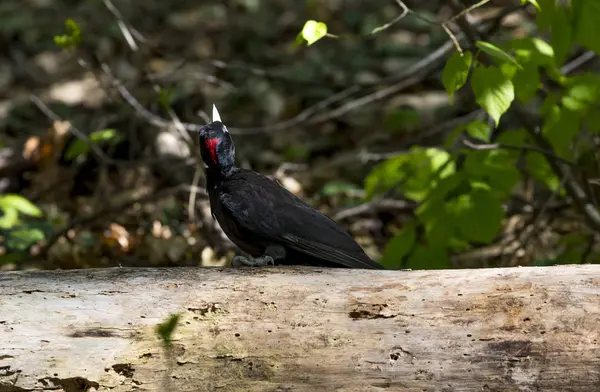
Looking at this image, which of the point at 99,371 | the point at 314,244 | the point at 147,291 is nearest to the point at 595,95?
the point at 314,244

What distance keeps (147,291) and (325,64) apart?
528 centimetres

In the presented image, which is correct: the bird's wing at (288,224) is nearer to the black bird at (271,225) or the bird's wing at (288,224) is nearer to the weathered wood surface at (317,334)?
the black bird at (271,225)

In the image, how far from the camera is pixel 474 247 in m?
5.41

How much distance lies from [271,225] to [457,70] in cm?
91

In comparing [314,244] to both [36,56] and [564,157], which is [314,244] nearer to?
[564,157]

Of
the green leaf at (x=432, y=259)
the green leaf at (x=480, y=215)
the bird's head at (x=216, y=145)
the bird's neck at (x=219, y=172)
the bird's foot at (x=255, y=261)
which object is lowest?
the green leaf at (x=432, y=259)

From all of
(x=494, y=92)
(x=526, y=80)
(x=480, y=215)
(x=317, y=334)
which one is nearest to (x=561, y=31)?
(x=526, y=80)

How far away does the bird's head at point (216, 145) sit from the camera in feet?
10.9

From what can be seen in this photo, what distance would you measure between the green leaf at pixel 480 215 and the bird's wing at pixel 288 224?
0.76m

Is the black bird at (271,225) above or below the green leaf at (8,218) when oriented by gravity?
below

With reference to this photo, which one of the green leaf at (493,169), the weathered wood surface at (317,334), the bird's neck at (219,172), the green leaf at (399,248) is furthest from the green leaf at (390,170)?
the weathered wood surface at (317,334)

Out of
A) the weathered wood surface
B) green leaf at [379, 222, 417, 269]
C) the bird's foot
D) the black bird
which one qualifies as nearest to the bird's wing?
the black bird

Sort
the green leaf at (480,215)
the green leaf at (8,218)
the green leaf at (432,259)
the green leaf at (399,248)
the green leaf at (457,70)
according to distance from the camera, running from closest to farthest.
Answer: the green leaf at (457,70) < the green leaf at (480,215) < the green leaf at (432,259) < the green leaf at (399,248) < the green leaf at (8,218)

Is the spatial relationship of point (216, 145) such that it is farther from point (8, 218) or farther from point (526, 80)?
point (8, 218)
